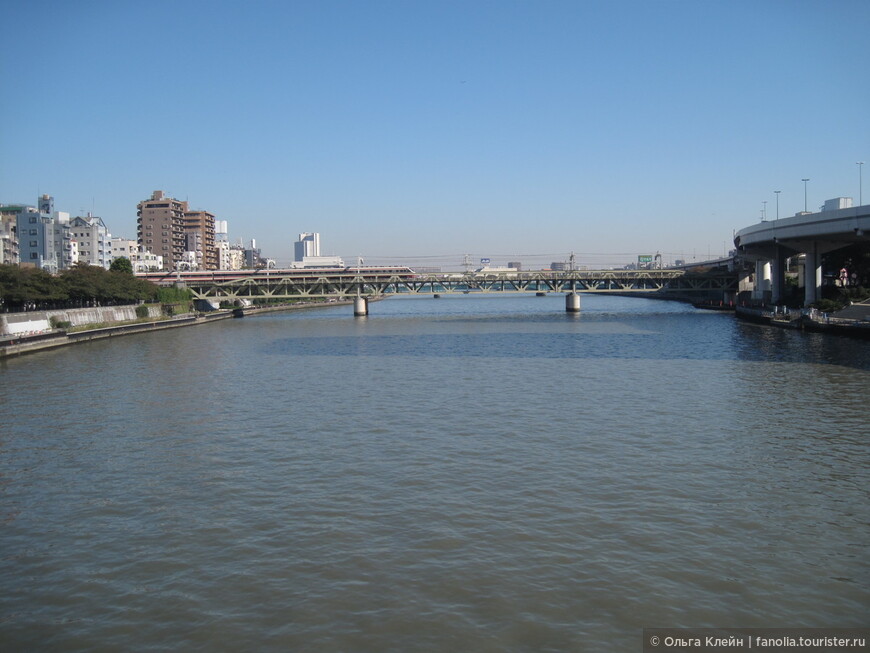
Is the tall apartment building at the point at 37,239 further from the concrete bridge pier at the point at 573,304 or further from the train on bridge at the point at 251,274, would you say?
the concrete bridge pier at the point at 573,304

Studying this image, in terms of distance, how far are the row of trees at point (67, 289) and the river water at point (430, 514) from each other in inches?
905

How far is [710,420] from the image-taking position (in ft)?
52.0

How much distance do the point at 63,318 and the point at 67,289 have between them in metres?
4.35

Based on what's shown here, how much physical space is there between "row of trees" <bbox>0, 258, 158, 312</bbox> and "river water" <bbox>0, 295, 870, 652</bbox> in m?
23.0

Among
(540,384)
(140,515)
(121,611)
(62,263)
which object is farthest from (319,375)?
(62,263)

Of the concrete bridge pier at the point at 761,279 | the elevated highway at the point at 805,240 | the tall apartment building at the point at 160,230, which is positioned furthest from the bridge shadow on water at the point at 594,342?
the tall apartment building at the point at 160,230

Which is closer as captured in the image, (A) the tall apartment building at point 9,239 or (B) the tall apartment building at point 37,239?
(A) the tall apartment building at point 9,239

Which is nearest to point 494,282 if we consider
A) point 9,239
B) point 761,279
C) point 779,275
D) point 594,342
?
point 761,279

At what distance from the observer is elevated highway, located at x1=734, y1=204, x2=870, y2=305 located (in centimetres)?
3756

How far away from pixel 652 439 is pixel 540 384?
7816 millimetres

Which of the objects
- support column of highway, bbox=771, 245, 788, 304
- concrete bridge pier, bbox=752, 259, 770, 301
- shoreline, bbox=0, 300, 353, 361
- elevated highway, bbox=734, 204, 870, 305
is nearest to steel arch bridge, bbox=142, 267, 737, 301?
shoreline, bbox=0, 300, 353, 361

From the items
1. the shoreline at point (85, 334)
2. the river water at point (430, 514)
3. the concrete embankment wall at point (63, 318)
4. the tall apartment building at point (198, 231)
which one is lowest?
the river water at point (430, 514)

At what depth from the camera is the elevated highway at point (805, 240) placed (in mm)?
37562

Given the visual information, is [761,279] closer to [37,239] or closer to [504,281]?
[504,281]
